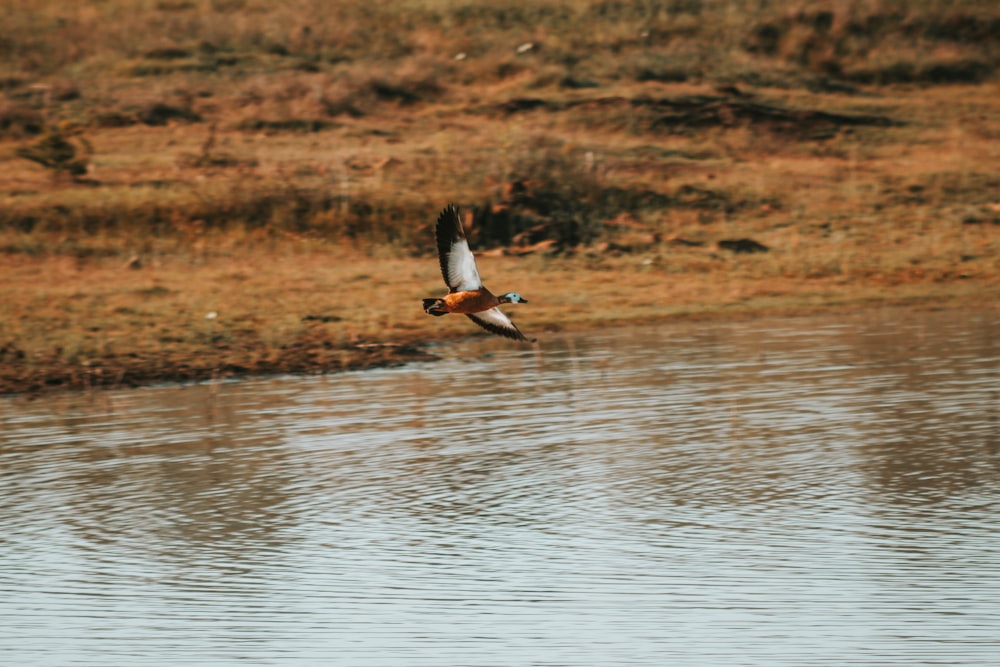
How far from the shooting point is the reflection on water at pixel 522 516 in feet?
25.0

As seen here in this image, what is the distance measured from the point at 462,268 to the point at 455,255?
0.35 feet

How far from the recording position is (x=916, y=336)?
60.0 ft

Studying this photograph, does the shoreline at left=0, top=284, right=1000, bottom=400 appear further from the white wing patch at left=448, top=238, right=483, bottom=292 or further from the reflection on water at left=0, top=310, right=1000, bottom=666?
the white wing patch at left=448, top=238, right=483, bottom=292

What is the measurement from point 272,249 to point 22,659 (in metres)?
16.6

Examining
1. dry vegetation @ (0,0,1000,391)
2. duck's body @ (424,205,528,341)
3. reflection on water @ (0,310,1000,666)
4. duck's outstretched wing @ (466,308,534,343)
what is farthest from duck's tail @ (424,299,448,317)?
dry vegetation @ (0,0,1000,391)

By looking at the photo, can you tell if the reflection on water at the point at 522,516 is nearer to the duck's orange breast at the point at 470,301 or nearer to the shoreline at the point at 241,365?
the shoreline at the point at 241,365

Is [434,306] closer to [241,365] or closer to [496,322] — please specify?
[496,322]

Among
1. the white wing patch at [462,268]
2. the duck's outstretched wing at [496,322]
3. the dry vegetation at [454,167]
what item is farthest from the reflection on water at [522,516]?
the dry vegetation at [454,167]

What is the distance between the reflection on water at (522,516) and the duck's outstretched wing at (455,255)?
1.39 metres

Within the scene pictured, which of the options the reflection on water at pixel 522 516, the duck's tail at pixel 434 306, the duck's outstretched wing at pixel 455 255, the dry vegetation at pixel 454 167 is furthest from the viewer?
the dry vegetation at pixel 454 167

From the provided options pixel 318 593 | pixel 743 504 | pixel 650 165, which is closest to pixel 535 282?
pixel 650 165

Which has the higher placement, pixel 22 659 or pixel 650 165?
pixel 650 165

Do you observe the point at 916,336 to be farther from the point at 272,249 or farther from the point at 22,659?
the point at 22,659

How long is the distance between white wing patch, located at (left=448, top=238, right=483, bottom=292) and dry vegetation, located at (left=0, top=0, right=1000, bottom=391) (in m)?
6.11
